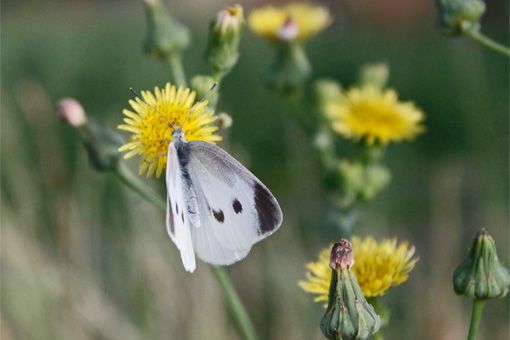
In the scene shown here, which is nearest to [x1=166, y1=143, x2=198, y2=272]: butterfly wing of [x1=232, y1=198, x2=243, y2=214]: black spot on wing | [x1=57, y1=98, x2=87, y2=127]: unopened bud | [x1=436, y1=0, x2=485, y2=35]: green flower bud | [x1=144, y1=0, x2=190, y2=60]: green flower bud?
[x1=232, y1=198, x2=243, y2=214]: black spot on wing

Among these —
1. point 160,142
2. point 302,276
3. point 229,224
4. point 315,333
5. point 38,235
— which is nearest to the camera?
point 229,224

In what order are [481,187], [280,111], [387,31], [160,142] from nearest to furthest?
[160,142]
[481,187]
[280,111]
[387,31]

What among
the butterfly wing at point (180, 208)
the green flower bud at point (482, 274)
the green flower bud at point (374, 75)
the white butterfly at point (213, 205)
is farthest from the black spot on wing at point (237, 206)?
the green flower bud at point (374, 75)

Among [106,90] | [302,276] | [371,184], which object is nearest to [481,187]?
[302,276]

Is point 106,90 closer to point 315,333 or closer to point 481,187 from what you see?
point 481,187

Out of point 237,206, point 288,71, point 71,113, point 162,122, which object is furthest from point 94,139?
point 288,71
